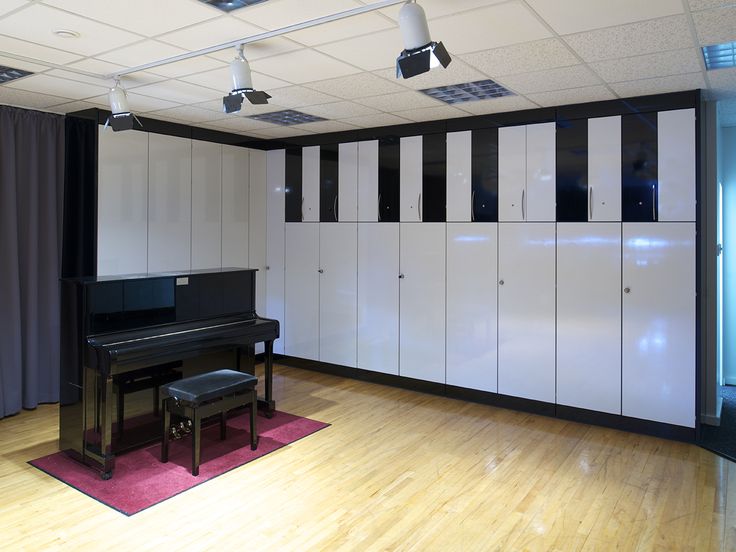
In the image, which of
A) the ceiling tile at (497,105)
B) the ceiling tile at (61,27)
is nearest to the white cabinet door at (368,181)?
the ceiling tile at (497,105)

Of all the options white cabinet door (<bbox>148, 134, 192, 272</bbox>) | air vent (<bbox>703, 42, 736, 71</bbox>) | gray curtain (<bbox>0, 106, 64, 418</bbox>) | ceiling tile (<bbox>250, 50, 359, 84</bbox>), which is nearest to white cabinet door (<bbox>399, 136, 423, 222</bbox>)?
ceiling tile (<bbox>250, 50, 359, 84</bbox>)

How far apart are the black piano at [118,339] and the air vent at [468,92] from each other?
2.26 m

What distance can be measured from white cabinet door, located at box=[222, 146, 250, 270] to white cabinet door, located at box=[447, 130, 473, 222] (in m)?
2.40

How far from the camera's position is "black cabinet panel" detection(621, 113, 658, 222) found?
4227 millimetres

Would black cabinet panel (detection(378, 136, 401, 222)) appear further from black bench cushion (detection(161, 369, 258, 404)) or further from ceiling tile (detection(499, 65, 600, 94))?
black bench cushion (detection(161, 369, 258, 404))

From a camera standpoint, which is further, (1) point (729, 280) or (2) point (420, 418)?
(1) point (729, 280)

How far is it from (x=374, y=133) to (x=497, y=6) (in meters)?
3.08

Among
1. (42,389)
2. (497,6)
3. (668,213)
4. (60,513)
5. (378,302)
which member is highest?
(497,6)

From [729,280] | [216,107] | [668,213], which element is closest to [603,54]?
[668,213]

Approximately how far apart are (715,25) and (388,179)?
3.21 m

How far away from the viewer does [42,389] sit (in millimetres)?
4891

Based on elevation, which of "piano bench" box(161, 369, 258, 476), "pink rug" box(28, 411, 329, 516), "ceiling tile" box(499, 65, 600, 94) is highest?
"ceiling tile" box(499, 65, 600, 94)

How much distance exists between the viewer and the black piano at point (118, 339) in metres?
3.54

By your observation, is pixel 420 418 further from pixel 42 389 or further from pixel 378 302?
pixel 42 389
